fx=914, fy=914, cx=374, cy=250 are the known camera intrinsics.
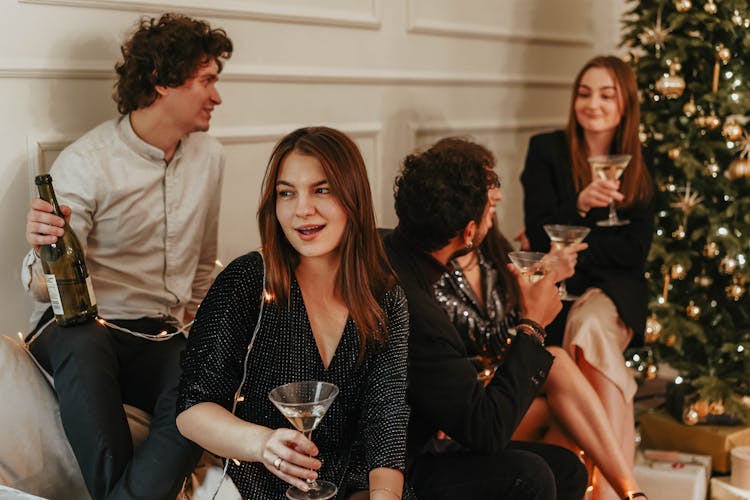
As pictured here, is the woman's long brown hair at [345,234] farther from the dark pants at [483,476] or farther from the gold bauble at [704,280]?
the gold bauble at [704,280]

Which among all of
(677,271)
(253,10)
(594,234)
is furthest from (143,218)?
(677,271)

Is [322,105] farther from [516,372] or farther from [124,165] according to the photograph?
[516,372]

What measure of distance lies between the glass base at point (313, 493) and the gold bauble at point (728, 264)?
7.90 ft

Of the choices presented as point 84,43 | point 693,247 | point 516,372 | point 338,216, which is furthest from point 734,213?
point 84,43

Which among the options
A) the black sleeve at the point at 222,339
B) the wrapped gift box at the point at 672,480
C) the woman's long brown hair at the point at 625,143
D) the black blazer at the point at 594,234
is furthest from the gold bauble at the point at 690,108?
the black sleeve at the point at 222,339

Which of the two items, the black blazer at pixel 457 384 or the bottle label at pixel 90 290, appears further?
the bottle label at pixel 90 290

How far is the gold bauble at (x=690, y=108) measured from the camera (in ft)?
12.5

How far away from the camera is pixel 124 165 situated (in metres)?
2.60

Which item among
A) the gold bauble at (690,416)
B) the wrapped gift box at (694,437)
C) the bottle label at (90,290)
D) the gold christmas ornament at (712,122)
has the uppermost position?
the gold christmas ornament at (712,122)

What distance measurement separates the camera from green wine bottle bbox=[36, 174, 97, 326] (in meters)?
2.33

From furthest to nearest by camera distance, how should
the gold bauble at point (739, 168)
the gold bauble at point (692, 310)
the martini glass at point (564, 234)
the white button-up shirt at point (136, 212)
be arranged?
1. the gold bauble at point (692, 310)
2. the gold bauble at point (739, 168)
3. the martini glass at point (564, 234)
4. the white button-up shirt at point (136, 212)

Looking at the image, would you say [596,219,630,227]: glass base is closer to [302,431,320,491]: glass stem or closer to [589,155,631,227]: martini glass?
[589,155,631,227]: martini glass

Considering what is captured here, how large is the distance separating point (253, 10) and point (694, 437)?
8.05 feet

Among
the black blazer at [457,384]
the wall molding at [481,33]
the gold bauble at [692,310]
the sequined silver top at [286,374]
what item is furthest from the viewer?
the wall molding at [481,33]
